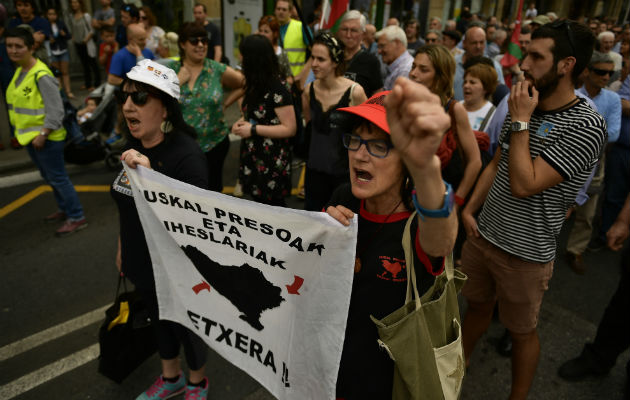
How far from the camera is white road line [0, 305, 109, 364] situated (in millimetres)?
3008

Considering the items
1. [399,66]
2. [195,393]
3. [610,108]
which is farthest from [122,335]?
[610,108]

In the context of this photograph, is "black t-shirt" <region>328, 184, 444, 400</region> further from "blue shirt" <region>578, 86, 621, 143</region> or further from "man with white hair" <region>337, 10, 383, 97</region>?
"blue shirt" <region>578, 86, 621, 143</region>

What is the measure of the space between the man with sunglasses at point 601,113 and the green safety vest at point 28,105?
5.04 meters

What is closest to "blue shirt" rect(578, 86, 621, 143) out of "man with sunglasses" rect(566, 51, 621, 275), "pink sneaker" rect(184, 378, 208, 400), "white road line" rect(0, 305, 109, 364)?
"man with sunglasses" rect(566, 51, 621, 275)

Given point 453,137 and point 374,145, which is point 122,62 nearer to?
point 453,137

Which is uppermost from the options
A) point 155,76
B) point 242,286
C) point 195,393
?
point 155,76

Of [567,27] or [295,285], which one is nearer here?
[295,285]

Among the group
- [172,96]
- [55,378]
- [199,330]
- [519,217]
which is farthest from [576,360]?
[55,378]

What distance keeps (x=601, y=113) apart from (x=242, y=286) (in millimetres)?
3770

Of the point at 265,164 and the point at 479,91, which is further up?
the point at 479,91

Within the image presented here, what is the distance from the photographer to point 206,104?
4023 millimetres

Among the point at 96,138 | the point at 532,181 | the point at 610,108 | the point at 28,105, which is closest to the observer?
the point at 532,181

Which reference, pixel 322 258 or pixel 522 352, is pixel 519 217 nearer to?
A: pixel 522 352

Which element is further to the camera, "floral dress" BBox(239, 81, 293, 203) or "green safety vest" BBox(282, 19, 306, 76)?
"green safety vest" BBox(282, 19, 306, 76)
